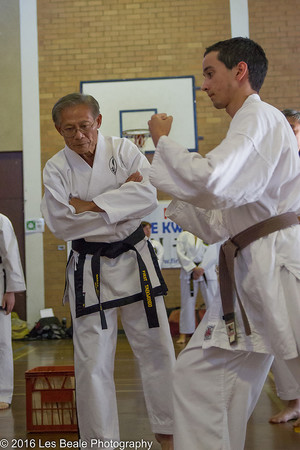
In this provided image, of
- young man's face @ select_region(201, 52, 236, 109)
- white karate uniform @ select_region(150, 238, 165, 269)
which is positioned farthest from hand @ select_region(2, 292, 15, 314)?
white karate uniform @ select_region(150, 238, 165, 269)

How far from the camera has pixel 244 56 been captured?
6.15 feet

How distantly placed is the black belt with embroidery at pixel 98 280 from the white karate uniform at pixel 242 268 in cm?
78

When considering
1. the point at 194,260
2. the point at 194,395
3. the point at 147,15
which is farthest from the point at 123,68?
the point at 194,395

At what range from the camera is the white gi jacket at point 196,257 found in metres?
7.87

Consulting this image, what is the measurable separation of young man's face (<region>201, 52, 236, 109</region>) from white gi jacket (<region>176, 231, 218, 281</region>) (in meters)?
5.99

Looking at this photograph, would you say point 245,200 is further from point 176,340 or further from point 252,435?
point 176,340

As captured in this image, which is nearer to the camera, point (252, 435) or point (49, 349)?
point (252, 435)

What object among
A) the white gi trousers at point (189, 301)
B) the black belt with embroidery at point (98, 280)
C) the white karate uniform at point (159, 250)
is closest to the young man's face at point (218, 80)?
the black belt with embroidery at point (98, 280)

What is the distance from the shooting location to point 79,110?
2.69 metres

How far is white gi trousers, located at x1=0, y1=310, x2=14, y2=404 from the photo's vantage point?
13.1 ft

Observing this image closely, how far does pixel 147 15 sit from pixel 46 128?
2.62 m

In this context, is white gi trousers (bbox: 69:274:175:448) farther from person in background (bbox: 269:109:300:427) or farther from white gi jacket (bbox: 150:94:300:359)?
white gi jacket (bbox: 150:94:300:359)

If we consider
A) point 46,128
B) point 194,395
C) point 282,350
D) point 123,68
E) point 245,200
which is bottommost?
point 194,395

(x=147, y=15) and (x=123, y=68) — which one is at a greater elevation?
(x=147, y=15)
